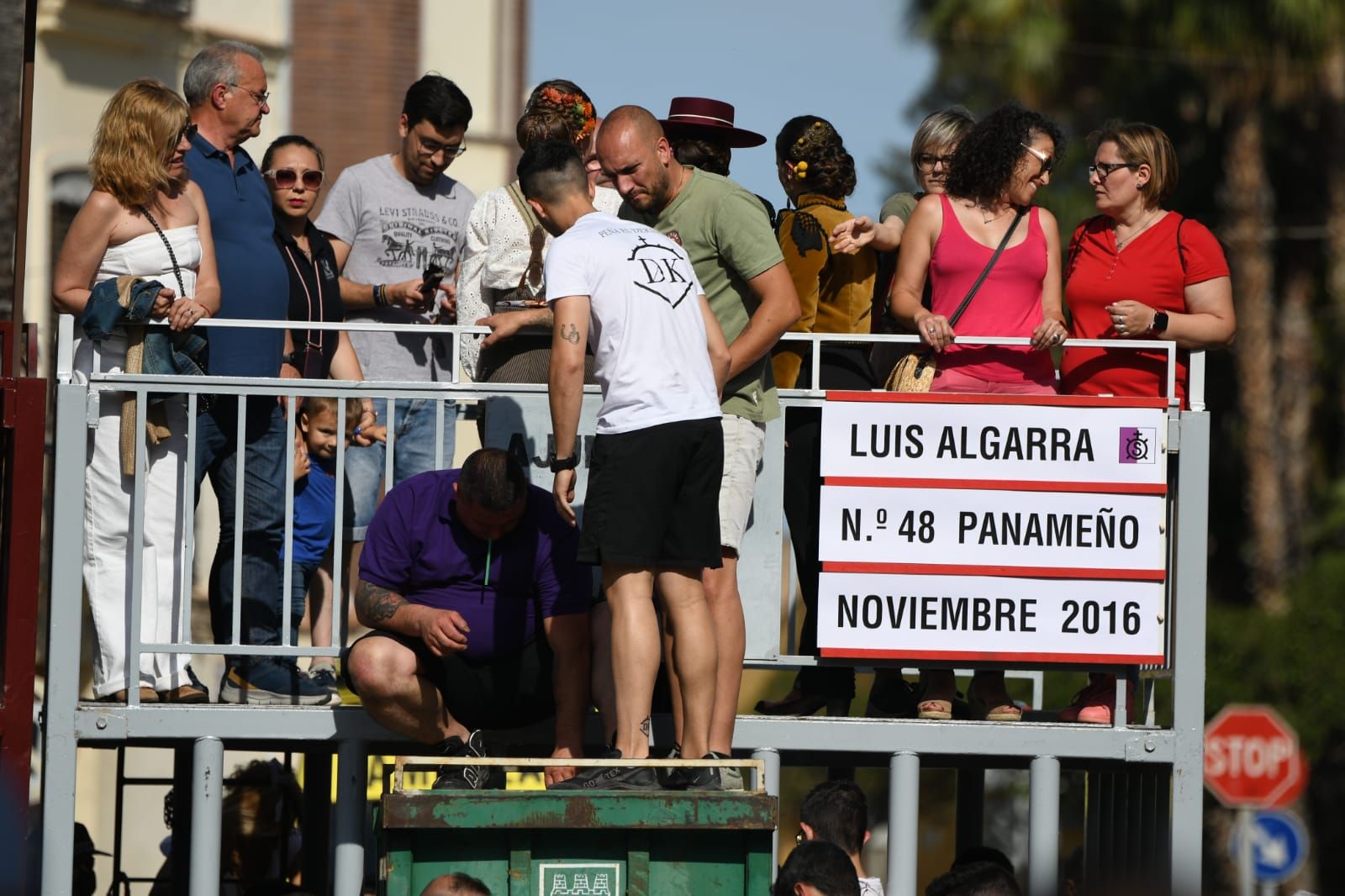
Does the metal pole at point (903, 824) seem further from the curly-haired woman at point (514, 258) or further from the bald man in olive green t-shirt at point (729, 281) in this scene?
the curly-haired woman at point (514, 258)

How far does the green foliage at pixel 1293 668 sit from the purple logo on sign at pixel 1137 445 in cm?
1905

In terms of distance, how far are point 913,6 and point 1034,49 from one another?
2726 millimetres

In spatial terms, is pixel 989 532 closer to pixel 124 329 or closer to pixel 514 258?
pixel 514 258

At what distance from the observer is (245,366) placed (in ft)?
26.0

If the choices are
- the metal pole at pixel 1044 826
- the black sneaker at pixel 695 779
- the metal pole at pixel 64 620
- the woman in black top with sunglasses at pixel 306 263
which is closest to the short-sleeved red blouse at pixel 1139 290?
the metal pole at pixel 1044 826

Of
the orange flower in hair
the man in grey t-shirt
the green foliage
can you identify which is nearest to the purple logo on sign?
the orange flower in hair

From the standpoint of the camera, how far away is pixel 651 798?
6.59 meters

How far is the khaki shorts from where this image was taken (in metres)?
7.54

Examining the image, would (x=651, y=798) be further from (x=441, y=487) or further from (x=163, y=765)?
(x=163, y=765)

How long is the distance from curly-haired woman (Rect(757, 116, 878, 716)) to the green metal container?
1.34 metres

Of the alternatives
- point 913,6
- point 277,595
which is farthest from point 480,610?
point 913,6

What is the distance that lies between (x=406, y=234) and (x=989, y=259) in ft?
8.25

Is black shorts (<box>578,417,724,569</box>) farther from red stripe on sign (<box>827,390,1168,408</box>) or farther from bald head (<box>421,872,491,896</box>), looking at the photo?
bald head (<box>421,872,491,896</box>)

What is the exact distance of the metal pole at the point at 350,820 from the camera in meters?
7.71
